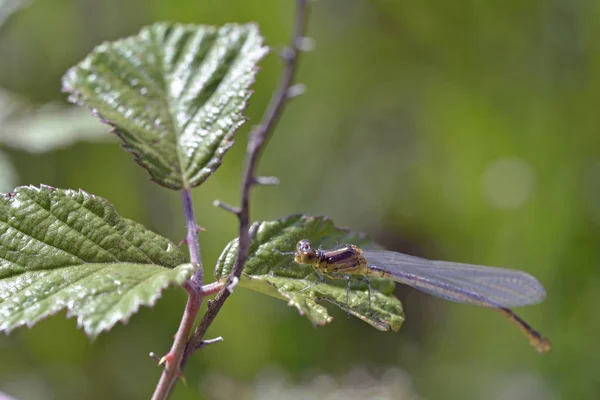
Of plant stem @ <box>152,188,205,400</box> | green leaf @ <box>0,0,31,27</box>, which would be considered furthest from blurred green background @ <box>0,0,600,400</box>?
plant stem @ <box>152,188,205,400</box>

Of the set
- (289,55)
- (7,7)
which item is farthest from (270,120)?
(7,7)

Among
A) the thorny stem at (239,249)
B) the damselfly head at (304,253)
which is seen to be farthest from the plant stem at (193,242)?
the damselfly head at (304,253)

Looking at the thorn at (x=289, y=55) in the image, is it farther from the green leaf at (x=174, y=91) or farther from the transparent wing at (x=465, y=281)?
the transparent wing at (x=465, y=281)

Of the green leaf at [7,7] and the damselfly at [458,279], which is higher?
the green leaf at [7,7]

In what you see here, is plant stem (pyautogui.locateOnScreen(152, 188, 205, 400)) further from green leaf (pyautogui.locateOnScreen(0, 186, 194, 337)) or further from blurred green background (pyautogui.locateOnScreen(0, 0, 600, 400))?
blurred green background (pyautogui.locateOnScreen(0, 0, 600, 400))

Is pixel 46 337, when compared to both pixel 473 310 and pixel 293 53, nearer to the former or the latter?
pixel 473 310

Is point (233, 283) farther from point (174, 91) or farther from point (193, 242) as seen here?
point (174, 91)
